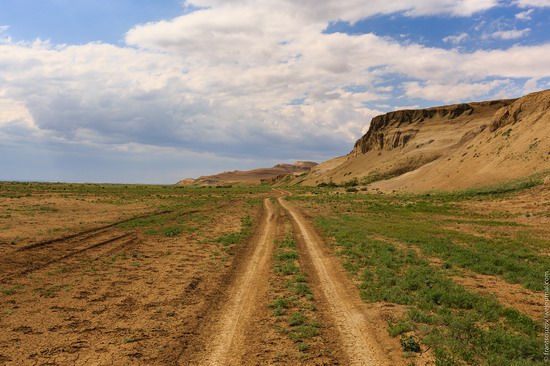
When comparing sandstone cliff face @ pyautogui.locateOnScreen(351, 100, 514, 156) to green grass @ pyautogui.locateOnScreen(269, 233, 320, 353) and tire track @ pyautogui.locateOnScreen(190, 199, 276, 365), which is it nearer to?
green grass @ pyautogui.locateOnScreen(269, 233, 320, 353)

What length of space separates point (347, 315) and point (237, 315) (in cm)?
294

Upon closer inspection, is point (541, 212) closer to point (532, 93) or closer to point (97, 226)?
point (97, 226)

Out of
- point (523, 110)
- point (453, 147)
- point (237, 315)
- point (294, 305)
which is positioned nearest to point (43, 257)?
point (237, 315)

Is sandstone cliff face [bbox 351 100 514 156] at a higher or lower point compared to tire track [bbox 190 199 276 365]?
higher

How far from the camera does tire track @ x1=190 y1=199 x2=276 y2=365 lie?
7445mm

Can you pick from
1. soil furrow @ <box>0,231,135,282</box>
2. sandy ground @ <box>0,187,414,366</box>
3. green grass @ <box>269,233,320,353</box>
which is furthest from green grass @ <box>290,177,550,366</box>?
soil furrow @ <box>0,231,135,282</box>

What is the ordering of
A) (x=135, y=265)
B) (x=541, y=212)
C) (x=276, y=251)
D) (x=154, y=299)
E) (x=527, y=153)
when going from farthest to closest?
(x=527, y=153) → (x=541, y=212) → (x=276, y=251) → (x=135, y=265) → (x=154, y=299)

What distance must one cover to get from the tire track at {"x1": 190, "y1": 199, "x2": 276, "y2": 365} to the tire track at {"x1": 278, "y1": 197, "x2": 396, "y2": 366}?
212 cm

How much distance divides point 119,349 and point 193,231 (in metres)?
16.7

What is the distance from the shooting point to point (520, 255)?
16312 millimetres

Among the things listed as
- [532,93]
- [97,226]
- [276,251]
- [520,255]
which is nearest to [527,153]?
[532,93]

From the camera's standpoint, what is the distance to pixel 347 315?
9727mm

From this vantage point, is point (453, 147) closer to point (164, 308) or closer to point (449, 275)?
point (449, 275)

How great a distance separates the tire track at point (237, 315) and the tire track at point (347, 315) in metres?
2.12
